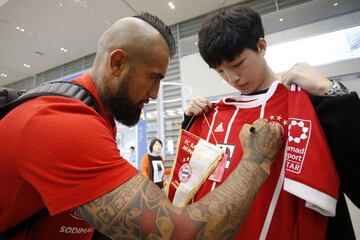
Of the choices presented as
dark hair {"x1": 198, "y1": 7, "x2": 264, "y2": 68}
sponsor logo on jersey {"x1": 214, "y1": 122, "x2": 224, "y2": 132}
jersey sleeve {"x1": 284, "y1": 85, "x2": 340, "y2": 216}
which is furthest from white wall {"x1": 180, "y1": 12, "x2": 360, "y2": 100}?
jersey sleeve {"x1": 284, "y1": 85, "x2": 340, "y2": 216}

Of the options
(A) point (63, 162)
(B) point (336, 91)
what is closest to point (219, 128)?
(B) point (336, 91)

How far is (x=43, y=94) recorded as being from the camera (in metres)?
0.83

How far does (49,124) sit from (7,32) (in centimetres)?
726

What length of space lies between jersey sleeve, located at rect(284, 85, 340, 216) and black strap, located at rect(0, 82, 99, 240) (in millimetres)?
854

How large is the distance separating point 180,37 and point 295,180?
5757 mm

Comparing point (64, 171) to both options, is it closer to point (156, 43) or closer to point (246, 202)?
point (246, 202)

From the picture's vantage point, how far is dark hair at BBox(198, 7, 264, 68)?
1141 mm

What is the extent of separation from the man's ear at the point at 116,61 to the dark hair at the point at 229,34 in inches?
18.4

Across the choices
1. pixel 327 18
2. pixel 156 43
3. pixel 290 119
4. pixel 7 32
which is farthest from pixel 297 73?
pixel 7 32

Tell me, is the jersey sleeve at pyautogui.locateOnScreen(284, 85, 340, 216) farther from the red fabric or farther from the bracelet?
the red fabric

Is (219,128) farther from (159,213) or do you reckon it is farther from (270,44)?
(270,44)

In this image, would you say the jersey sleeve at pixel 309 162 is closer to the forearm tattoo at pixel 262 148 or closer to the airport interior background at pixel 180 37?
the forearm tattoo at pixel 262 148

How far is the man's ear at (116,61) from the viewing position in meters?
1.08

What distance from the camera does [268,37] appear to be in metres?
4.79
